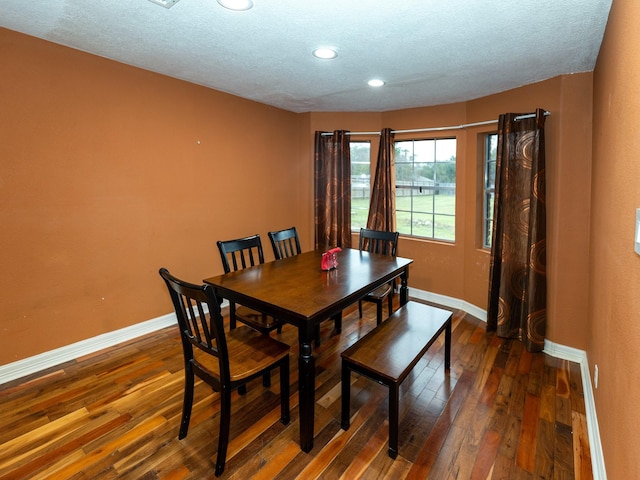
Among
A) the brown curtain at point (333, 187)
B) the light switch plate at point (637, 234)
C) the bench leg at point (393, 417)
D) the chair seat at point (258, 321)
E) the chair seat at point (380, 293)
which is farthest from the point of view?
the brown curtain at point (333, 187)

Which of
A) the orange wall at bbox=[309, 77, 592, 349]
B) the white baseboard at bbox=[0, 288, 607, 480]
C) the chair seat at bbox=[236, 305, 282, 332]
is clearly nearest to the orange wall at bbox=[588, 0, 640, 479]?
the white baseboard at bbox=[0, 288, 607, 480]

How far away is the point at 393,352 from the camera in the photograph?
6.70 feet

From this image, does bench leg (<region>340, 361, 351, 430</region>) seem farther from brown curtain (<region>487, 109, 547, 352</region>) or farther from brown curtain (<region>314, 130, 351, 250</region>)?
brown curtain (<region>314, 130, 351, 250</region>)

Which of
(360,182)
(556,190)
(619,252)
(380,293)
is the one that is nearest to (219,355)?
(380,293)

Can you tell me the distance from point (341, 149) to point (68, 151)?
283 cm

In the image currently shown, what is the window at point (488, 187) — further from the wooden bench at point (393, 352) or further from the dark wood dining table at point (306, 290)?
the wooden bench at point (393, 352)

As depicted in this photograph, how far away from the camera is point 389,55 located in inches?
98.6

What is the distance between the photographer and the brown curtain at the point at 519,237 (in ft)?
9.49

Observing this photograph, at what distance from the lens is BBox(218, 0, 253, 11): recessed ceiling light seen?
183 centimetres

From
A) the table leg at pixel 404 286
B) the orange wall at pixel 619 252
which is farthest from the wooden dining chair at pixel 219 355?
the orange wall at pixel 619 252

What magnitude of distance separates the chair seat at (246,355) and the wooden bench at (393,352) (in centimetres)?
42

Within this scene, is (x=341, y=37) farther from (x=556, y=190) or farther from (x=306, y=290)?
(x=556, y=190)

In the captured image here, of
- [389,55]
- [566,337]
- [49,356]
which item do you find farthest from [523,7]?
[49,356]

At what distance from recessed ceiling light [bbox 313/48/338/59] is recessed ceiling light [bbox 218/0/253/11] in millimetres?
672
